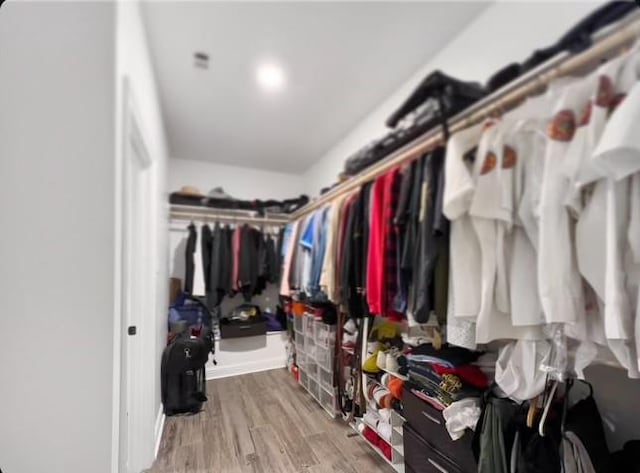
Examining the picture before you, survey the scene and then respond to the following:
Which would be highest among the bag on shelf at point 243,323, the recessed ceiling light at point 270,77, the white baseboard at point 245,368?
the recessed ceiling light at point 270,77

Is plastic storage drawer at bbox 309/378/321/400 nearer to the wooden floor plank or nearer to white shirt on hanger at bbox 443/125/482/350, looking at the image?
the wooden floor plank

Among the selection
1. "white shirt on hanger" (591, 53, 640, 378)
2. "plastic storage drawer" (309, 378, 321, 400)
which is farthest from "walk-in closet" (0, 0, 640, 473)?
"plastic storage drawer" (309, 378, 321, 400)

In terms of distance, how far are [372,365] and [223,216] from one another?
2176 millimetres

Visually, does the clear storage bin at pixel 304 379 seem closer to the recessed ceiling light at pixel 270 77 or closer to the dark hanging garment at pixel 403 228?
the dark hanging garment at pixel 403 228

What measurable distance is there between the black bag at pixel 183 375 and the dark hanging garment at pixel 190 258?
2.07ft

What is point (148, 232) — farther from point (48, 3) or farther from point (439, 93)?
point (439, 93)

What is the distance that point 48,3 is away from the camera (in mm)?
677

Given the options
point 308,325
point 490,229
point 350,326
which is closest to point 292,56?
point 490,229

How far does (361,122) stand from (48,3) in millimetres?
1827

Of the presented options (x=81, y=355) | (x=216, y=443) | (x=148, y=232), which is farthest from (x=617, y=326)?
(x=216, y=443)

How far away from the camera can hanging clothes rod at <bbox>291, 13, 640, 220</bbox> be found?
58 cm

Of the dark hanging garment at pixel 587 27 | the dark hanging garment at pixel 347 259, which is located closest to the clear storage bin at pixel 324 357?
the dark hanging garment at pixel 347 259

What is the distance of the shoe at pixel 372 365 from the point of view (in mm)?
1585

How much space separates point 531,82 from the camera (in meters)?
0.75
